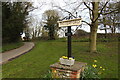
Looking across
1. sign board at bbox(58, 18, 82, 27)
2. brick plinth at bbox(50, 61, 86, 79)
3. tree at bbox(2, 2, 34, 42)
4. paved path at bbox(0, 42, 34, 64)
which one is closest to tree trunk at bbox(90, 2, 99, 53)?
sign board at bbox(58, 18, 82, 27)

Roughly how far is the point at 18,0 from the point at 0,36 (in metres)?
6.86


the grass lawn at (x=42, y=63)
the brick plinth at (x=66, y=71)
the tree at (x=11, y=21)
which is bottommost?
the grass lawn at (x=42, y=63)

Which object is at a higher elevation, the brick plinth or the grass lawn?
the brick plinth

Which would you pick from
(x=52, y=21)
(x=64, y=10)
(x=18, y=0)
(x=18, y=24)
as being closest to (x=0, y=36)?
(x=18, y=24)

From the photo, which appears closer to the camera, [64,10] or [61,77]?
[61,77]

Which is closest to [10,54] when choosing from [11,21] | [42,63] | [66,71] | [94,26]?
[42,63]

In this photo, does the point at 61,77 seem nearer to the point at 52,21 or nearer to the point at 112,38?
the point at 112,38

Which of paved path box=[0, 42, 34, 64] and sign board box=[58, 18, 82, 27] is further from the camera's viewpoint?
paved path box=[0, 42, 34, 64]

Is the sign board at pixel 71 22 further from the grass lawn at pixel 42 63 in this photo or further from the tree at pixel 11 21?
the tree at pixel 11 21

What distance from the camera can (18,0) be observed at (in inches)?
627

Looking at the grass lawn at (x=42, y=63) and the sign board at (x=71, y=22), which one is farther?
the grass lawn at (x=42, y=63)

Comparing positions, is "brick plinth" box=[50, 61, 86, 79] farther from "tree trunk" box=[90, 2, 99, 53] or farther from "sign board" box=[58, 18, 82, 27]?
"tree trunk" box=[90, 2, 99, 53]

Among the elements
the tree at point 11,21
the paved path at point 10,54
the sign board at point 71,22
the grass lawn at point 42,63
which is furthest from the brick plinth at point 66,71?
the tree at point 11,21

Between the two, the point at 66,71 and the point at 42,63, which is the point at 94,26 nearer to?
the point at 42,63
